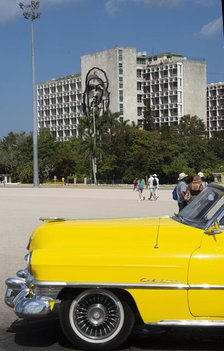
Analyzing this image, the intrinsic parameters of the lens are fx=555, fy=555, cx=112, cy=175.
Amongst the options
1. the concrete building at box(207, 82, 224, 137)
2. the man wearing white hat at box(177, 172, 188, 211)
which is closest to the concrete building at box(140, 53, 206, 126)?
the concrete building at box(207, 82, 224, 137)

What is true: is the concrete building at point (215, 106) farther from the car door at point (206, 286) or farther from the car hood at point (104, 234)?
the car door at point (206, 286)

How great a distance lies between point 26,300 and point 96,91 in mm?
152816

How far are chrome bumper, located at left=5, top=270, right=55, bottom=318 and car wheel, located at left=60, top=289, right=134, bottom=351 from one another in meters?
0.19

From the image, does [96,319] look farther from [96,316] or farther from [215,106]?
[215,106]

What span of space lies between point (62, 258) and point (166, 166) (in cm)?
8508

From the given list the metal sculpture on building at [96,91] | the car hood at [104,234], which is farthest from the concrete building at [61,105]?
the car hood at [104,234]

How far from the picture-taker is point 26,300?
512 centimetres

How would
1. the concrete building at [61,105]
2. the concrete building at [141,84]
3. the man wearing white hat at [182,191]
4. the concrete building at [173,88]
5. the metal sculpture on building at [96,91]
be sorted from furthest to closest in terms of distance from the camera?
1. the concrete building at [61,105]
2. the concrete building at [173,88]
3. the concrete building at [141,84]
4. the metal sculpture on building at [96,91]
5. the man wearing white hat at [182,191]

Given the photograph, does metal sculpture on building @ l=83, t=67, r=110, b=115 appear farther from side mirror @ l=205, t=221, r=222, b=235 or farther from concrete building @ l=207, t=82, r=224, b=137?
side mirror @ l=205, t=221, r=222, b=235

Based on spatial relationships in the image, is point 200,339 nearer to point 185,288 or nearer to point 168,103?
point 185,288

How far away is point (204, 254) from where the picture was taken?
501 centimetres

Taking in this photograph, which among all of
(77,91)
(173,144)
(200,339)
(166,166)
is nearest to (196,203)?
(200,339)

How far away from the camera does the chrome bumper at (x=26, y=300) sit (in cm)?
503

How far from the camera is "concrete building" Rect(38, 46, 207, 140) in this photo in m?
154
